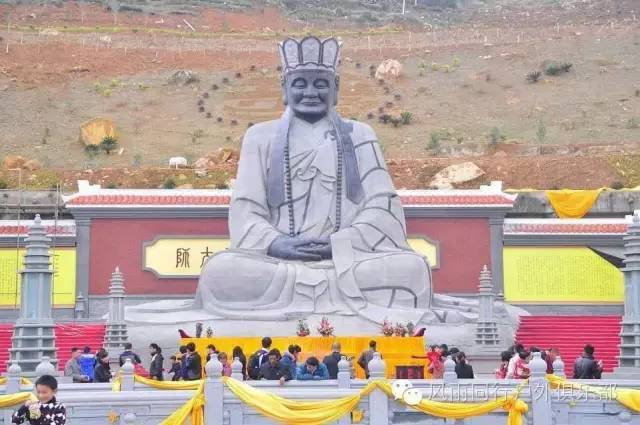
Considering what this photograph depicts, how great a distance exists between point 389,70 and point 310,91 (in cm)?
2993

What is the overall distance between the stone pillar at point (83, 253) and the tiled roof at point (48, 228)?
0.46 feet

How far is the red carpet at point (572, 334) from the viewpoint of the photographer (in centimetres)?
1808

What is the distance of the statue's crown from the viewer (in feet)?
60.2

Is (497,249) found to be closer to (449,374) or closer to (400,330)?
(400,330)

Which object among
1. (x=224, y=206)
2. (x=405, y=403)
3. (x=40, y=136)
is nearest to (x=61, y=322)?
(x=224, y=206)

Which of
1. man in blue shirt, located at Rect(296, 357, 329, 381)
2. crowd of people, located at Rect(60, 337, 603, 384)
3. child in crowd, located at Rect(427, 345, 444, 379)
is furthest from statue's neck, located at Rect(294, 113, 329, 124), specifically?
man in blue shirt, located at Rect(296, 357, 329, 381)

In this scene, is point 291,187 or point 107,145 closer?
point 291,187

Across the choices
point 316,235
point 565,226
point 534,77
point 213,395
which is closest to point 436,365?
point 213,395

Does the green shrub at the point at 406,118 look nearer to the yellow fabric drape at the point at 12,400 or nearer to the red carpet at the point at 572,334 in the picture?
the red carpet at the point at 572,334

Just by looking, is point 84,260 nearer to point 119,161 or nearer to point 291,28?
point 119,161

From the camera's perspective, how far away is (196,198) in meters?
22.2

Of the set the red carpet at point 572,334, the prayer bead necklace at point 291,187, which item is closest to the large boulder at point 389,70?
the red carpet at point 572,334

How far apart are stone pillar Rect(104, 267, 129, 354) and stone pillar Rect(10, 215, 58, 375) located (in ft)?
15.9

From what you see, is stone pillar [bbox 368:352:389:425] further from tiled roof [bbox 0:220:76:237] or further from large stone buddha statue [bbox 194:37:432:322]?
tiled roof [bbox 0:220:76:237]
